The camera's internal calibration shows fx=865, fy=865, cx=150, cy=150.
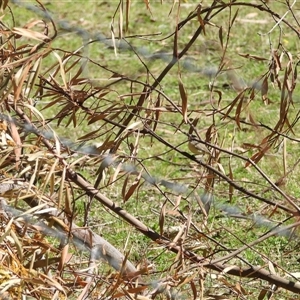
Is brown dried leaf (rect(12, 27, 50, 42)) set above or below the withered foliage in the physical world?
above

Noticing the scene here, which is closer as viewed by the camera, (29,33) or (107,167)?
(29,33)

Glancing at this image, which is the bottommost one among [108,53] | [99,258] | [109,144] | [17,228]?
[108,53]

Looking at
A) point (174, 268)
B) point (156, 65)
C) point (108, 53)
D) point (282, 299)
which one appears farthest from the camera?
point (108, 53)

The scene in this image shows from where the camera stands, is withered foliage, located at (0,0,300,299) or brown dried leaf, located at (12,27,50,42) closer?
brown dried leaf, located at (12,27,50,42)

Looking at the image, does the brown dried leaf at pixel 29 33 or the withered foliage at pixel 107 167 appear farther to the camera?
the withered foliage at pixel 107 167

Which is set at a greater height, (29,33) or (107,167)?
(29,33)

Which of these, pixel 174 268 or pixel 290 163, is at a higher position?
pixel 174 268

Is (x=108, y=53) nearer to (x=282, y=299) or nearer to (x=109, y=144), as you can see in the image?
(x=282, y=299)

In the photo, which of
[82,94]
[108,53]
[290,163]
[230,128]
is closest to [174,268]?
[82,94]

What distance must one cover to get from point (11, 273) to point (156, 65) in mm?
4792

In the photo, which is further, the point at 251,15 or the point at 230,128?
the point at 251,15

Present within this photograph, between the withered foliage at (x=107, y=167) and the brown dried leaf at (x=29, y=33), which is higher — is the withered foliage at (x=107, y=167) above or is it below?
below

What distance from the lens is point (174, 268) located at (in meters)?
2.70

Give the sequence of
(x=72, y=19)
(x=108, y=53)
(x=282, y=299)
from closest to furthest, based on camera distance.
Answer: (x=282, y=299)
(x=108, y=53)
(x=72, y=19)
